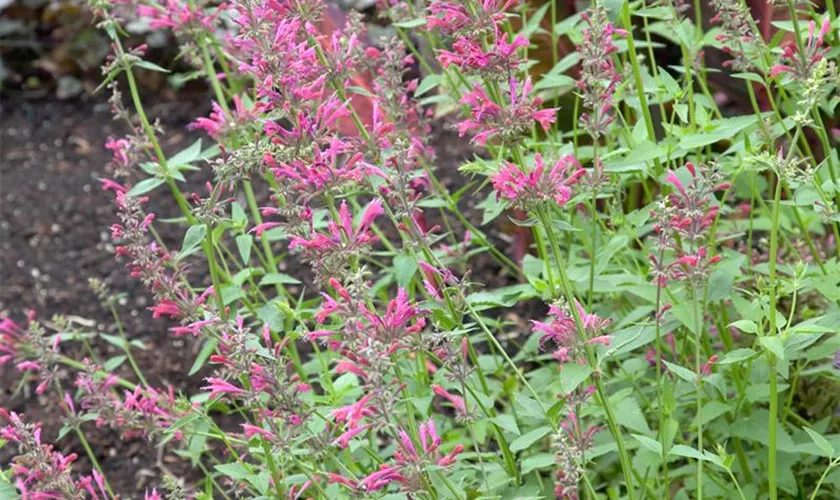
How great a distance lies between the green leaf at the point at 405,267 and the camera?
7.44ft

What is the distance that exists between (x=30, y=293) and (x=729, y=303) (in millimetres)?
2944

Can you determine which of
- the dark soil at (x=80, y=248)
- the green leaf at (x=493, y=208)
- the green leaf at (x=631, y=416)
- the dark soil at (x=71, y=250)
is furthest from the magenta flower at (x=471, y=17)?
the dark soil at (x=71, y=250)

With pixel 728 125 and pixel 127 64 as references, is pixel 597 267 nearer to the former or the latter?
pixel 728 125

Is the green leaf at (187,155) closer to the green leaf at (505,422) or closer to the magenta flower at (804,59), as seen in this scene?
the green leaf at (505,422)

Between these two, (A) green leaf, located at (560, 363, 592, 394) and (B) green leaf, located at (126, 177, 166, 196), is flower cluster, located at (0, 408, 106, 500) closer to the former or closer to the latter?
(B) green leaf, located at (126, 177, 166, 196)

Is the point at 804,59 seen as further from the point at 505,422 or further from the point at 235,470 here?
the point at 235,470

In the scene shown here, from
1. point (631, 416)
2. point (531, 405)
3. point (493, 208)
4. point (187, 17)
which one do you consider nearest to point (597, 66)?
A: point (493, 208)

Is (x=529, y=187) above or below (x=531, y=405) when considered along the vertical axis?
above

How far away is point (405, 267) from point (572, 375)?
0.44 metres

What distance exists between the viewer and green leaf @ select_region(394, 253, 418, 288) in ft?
7.44

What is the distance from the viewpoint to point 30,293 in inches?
191

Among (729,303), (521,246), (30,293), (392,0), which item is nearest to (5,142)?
(30,293)

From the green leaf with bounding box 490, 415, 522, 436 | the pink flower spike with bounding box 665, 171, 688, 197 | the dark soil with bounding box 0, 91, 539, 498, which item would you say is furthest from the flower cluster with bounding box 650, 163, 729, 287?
the dark soil with bounding box 0, 91, 539, 498

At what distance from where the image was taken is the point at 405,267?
231 centimetres
